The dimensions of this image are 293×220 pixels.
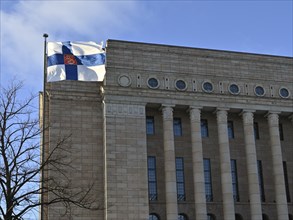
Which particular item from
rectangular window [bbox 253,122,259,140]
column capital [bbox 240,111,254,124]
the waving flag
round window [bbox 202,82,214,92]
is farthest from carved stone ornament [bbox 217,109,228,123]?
the waving flag

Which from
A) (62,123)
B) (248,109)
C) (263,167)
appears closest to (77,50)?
(62,123)

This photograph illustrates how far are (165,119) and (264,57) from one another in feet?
37.3

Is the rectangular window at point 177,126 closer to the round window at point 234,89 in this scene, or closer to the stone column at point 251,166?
the round window at point 234,89

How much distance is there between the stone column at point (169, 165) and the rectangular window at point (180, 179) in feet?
7.85

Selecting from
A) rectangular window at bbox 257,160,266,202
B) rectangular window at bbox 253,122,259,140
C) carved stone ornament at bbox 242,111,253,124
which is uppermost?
carved stone ornament at bbox 242,111,253,124

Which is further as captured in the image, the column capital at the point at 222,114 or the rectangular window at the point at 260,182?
the rectangular window at the point at 260,182

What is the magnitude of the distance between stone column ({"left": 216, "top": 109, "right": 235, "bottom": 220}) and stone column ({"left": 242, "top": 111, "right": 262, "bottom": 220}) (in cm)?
176

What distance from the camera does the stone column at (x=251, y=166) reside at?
42.4 meters

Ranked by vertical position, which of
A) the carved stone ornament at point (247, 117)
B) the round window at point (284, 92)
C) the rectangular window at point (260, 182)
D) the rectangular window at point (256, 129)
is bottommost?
the rectangular window at point (260, 182)

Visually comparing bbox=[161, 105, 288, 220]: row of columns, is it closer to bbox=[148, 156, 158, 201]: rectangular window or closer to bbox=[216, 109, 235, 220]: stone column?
bbox=[216, 109, 235, 220]: stone column

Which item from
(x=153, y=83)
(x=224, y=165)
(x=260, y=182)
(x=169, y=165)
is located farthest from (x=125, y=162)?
(x=260, y=182)

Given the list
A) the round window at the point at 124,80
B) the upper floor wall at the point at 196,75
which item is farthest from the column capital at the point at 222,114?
the round window at the point at 124,80

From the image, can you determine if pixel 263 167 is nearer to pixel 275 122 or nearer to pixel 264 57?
pixel 275 122

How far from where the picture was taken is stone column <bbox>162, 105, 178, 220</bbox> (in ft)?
133
